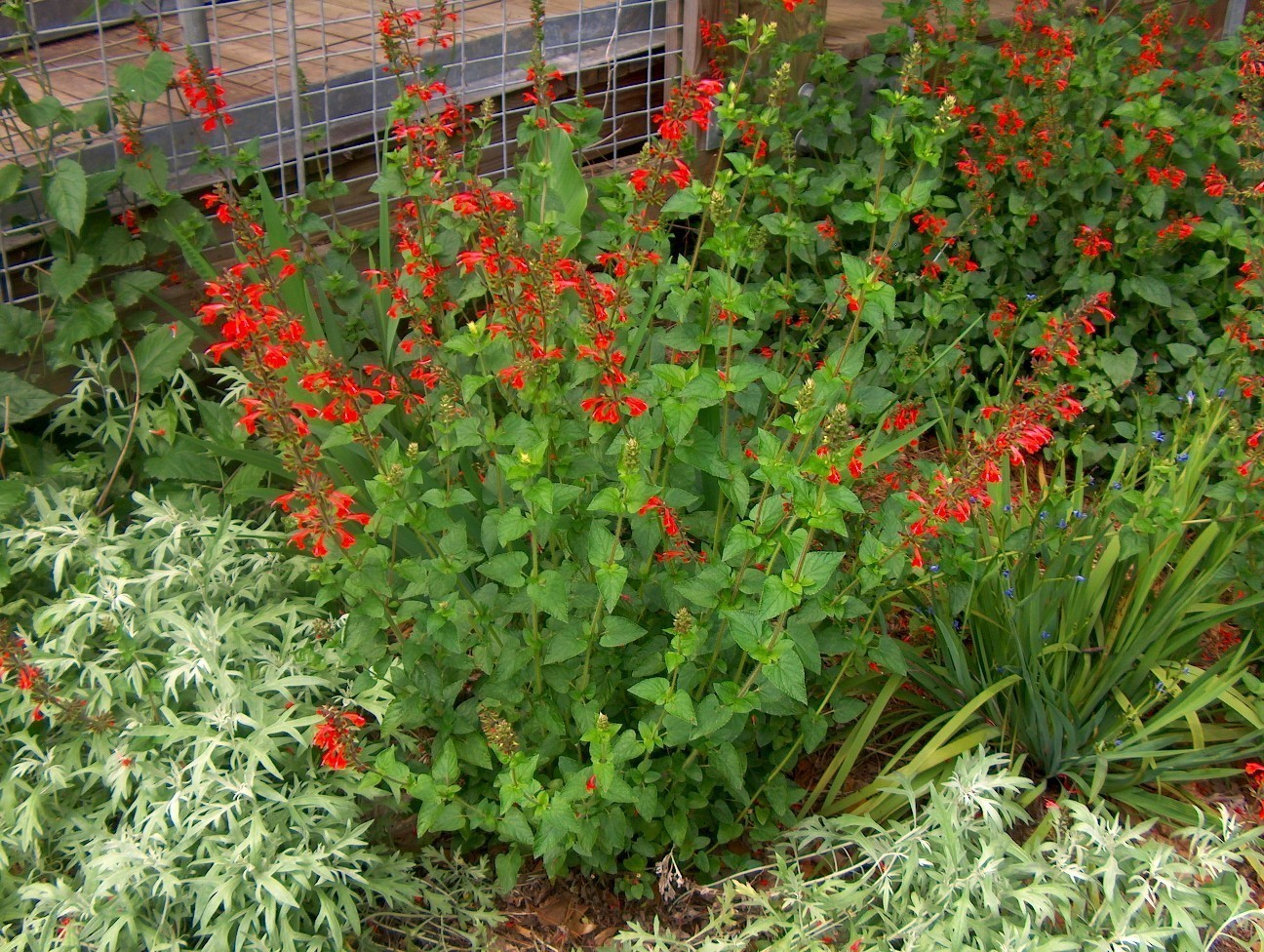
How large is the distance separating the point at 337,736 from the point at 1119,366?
289 centimetres

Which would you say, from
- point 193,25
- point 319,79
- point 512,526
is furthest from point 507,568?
point 319,79

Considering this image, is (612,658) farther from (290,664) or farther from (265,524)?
(265,524)

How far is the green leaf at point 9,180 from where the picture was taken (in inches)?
108

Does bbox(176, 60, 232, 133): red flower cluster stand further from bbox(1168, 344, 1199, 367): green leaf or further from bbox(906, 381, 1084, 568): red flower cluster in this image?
bbox(1168, 344, 1199, 367): green leaf

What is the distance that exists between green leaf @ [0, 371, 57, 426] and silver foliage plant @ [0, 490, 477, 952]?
1.23 ft

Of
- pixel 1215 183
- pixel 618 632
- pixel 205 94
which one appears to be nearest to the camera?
pixel 618 632

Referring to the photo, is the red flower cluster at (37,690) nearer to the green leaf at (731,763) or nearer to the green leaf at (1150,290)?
the green leaf at (731,763)

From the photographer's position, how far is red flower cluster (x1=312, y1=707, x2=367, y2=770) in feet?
6.54

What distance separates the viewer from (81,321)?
295 centimetres

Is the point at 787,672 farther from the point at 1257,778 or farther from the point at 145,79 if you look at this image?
the point at 145,79

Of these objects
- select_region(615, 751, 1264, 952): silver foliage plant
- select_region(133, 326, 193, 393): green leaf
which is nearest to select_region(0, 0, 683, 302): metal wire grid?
select_region(133, 326, 193, 393): green leaf

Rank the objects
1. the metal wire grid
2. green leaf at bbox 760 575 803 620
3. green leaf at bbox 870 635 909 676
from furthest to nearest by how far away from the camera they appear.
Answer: the metal wire grid < green leaf at bbox 870 635 909 676 < green leaf at bbox 760 575 803 620

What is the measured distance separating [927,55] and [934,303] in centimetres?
105

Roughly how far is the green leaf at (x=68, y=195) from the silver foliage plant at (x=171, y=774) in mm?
737
